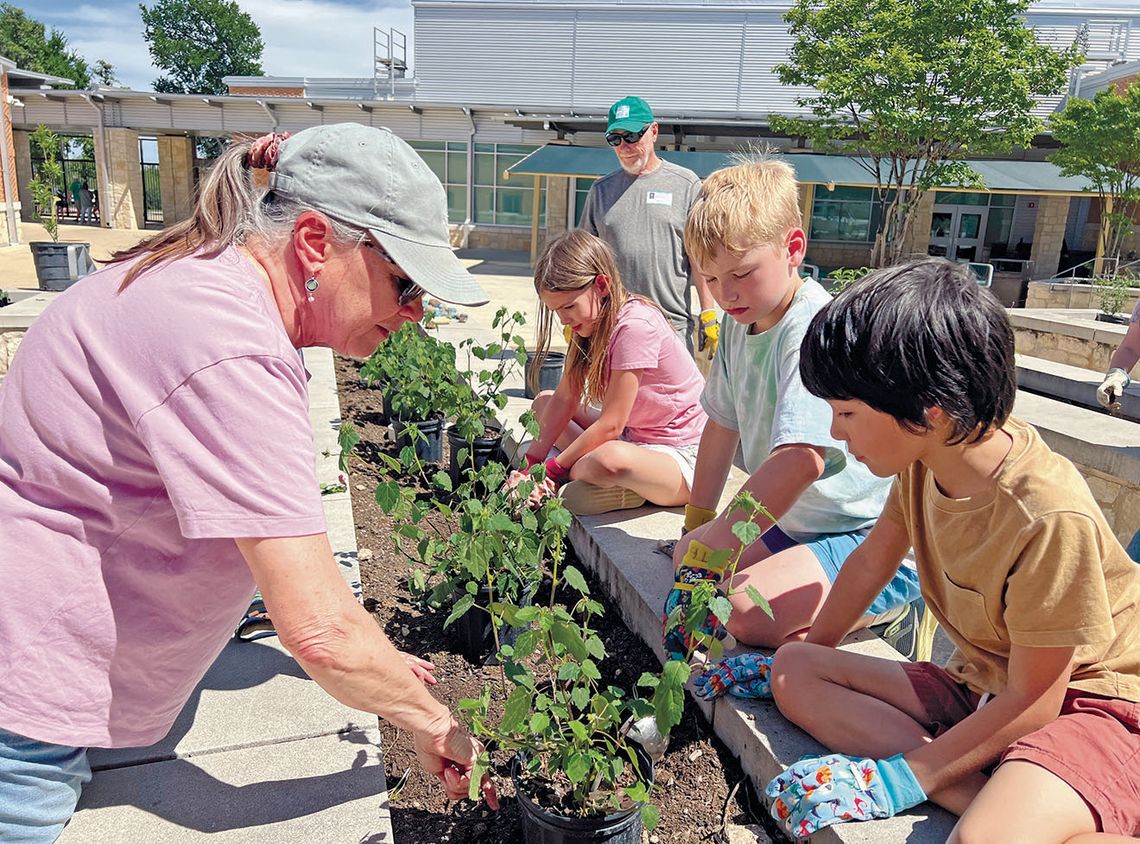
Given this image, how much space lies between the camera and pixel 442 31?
26.9 metres

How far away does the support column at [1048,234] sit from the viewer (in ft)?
64.5

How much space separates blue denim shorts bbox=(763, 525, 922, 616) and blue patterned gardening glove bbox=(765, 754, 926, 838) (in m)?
0.63

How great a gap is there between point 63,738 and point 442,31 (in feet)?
95.2

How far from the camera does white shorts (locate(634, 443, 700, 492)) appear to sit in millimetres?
3127

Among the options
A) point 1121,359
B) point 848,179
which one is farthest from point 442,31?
point 1121,359

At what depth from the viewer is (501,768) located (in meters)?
1.90

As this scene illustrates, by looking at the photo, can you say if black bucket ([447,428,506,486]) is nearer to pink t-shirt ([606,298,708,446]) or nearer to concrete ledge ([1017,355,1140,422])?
pink t-shirt ([606,298,708,446])

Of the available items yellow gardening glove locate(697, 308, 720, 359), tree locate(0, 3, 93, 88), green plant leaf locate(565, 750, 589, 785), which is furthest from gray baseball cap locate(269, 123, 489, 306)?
tree locate(0, 3, 93, 88)

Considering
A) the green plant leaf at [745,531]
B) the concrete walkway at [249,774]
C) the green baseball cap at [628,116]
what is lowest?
the concrete walkway at [249,774]

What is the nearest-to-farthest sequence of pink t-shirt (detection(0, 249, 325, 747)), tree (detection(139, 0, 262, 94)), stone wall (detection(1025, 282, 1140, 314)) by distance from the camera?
pink t-shirt (detection(0, 249, 325, 747)) → stone wall (detection(1025, 282, 1140, 314)) → tree (detection(139, 0, 262, 94))

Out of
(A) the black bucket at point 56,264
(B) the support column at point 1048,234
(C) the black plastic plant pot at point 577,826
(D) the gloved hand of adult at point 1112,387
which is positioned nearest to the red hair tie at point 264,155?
(C) the black plastic plant pot at point 577,826

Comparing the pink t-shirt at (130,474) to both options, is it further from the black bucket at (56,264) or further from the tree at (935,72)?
the tree at (935,72)

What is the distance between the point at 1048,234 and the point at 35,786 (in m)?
22.9

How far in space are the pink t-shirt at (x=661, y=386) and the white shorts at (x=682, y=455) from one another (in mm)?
30
